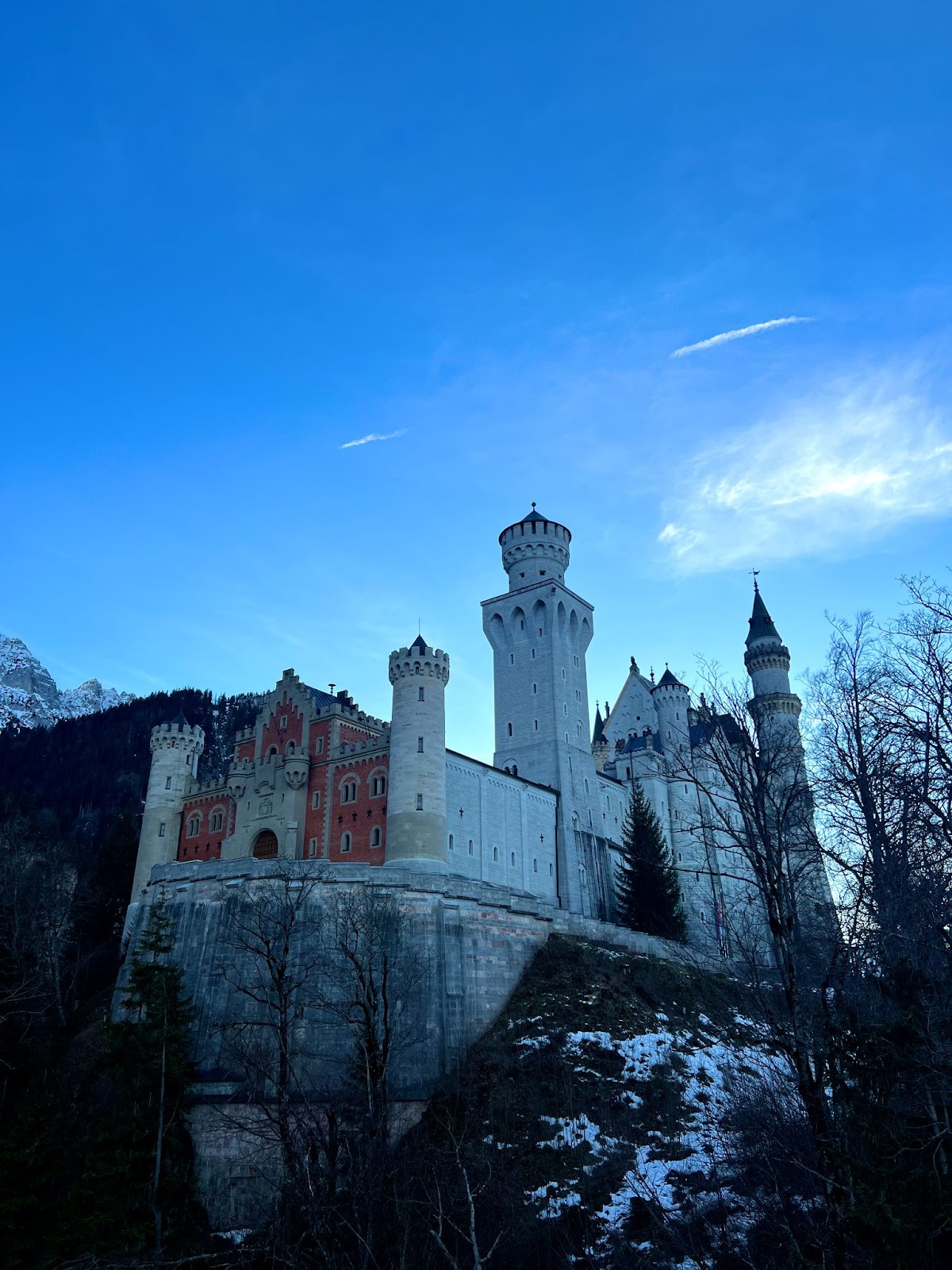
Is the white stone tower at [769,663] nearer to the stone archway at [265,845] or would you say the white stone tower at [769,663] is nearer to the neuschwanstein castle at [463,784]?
the neuschwanstein castle at [463,784]

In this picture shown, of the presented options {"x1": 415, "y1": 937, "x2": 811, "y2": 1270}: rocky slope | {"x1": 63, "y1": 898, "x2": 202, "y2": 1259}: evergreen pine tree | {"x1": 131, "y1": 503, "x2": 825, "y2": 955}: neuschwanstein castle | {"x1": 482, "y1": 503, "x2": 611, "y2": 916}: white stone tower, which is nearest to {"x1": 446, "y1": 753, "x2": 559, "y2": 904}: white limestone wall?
{"x1": 131, "y1": 503, "x2": 825, "y2": 955}: neuschwanstein castle

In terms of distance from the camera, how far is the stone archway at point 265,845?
161 ft

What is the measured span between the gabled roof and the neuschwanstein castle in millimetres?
6040

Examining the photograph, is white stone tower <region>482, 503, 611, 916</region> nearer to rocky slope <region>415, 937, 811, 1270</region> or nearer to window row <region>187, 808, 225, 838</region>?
rocky slope <region>415, 937, 811, 1270</region>

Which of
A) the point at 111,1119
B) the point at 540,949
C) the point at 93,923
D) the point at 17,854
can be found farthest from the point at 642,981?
the point at 17,854

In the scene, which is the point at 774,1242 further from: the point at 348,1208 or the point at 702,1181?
the point at 348,1208

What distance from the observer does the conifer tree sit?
168 feet

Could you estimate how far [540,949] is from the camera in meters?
41.1

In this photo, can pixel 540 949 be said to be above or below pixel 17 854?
below

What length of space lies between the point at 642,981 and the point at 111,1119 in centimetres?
2070

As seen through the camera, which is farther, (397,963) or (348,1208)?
(397,963)

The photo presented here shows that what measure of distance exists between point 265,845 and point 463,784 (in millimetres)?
10865

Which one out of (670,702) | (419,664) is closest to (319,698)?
(419,664)

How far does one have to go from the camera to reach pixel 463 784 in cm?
4903
